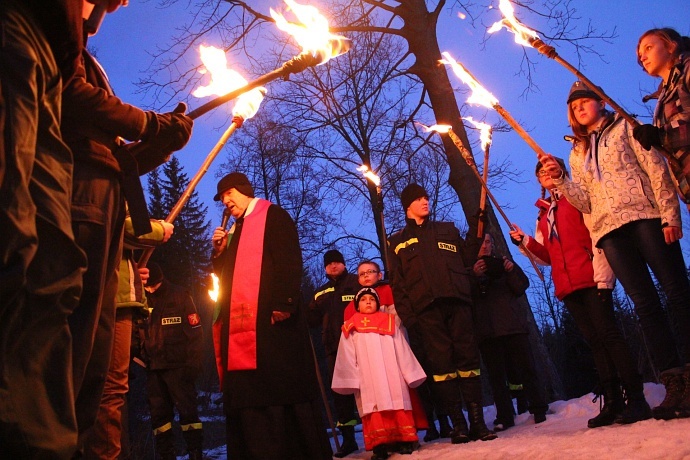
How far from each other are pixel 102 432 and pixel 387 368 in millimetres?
2937

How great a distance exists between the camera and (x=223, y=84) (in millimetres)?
4051

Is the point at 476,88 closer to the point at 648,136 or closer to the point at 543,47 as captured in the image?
the point at 543,47

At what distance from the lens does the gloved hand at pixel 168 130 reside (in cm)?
274

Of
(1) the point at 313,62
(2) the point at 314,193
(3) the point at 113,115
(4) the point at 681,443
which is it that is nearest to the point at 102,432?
(3) the point at 113,115

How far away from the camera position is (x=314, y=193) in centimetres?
2125

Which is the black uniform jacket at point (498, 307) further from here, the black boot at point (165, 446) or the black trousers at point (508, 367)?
the black boot at point (165, 446)

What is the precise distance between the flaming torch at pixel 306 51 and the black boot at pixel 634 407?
3241 millimetres

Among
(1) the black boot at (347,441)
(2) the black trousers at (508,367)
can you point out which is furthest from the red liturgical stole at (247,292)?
(2) the black trousers at (508,367)

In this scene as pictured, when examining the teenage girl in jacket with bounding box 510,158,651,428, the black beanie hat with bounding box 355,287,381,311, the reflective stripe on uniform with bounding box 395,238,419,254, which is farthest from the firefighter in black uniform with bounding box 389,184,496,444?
the teenage girl in jacket with bounding box 510,158,651,428

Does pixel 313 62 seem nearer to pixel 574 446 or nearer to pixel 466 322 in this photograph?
pixel 574 446

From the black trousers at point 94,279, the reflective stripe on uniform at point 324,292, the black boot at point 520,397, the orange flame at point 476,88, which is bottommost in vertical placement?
the black boot at point 520,397

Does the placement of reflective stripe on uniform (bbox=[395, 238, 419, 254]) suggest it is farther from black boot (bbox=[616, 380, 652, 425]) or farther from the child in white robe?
black boot (bbox=[616, 380, 652, 425])

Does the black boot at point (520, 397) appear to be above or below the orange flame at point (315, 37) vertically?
below

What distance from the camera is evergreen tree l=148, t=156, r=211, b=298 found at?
3098cm
